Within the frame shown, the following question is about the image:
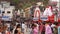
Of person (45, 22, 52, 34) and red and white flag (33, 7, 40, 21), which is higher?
red and white flag (33, 7, 40, 21)

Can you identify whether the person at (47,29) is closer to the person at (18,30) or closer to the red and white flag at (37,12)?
the red and white flag at (37,12)

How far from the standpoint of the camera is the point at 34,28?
1.66 metres

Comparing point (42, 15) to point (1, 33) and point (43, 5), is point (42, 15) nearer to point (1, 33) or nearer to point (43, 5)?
point (43, 5)

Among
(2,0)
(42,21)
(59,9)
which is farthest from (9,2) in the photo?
(59,9)

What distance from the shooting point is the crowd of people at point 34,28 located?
5.36 feet

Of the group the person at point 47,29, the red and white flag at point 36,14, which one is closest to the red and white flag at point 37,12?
the red and white flag at point 36,14

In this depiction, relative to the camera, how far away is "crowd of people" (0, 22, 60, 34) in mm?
1633

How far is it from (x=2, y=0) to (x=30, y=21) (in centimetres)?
32

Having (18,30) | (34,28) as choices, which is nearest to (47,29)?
(34,28)

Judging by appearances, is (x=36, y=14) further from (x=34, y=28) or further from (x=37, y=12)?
(x=34, y=28)

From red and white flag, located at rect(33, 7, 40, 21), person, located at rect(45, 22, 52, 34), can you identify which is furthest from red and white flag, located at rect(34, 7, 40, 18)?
person, located at rect(45, 22, 52, 34)

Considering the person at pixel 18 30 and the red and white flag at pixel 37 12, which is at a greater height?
the red and white flag at pixel 37 12

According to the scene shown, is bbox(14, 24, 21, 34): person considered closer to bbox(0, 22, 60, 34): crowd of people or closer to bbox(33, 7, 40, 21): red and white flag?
bbox(0, 22, 60, 34): crowd of people

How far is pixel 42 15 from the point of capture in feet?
5.39
